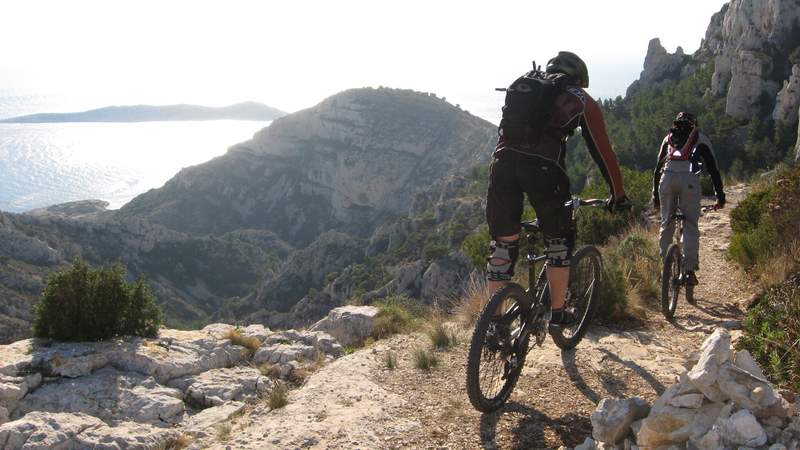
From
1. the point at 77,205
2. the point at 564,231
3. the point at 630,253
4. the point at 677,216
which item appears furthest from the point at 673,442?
the point at 77,205

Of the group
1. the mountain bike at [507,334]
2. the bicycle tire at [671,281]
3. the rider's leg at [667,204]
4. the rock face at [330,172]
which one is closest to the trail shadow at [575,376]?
the mountain bike at [507,334]

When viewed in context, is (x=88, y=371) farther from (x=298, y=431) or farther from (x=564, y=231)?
(x=564, y=231)

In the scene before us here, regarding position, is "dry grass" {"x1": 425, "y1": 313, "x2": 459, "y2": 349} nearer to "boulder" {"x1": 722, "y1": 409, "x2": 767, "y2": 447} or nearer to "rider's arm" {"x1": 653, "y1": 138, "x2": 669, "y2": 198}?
"rider's arm" {"x1": 653, "y1": 138, "x2": 669, "y2": 198}

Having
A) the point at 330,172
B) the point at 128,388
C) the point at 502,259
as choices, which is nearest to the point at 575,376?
the point at 502,259

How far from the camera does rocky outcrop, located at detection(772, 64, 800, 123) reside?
42.5 meters

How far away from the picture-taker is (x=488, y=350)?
3.49m

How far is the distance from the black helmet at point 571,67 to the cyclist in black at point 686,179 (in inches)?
100

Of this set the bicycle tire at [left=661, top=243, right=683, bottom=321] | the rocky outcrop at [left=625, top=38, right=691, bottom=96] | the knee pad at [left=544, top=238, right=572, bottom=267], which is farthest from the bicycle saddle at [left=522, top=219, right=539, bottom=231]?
the rocky outcrop at [left=625, top=38, right=691, bottom=96]

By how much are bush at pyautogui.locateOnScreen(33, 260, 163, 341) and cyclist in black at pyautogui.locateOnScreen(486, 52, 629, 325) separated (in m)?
5.10

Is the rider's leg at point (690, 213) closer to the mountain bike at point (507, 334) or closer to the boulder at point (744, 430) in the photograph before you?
the mountain bike at point (507, 334)

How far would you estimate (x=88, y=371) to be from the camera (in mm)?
5879

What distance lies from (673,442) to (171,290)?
78919 mm

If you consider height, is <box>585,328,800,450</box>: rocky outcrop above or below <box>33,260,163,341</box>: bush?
above

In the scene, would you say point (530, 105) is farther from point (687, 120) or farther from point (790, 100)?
point (790, 100)
